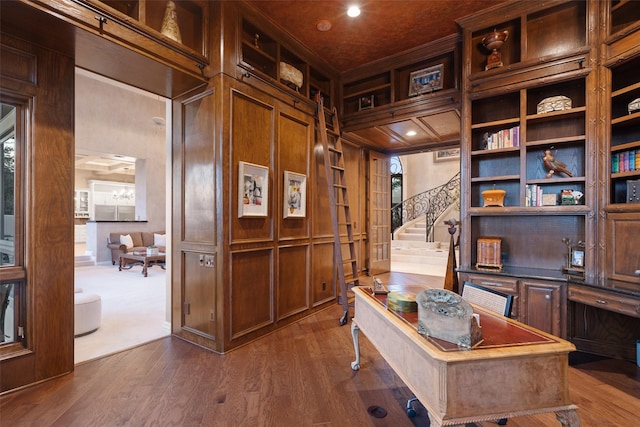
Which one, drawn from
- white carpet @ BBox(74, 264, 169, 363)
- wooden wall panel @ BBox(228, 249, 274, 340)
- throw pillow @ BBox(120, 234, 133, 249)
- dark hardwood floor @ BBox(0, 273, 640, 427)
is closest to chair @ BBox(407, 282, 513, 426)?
dark hardwood floor @ BBox(0, 273, 640, 427)

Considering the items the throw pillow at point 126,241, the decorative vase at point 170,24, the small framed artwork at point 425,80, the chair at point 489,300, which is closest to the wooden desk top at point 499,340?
the chair at point 489,300

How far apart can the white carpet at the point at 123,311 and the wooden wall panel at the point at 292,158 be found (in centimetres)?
179

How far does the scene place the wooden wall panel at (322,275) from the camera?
13.3 feet

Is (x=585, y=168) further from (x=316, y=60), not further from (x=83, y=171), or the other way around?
(x=83, y=171)

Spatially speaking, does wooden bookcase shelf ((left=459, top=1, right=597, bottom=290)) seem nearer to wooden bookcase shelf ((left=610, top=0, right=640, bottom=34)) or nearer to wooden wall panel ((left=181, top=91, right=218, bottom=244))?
wooden bookcase shelf ((left=610, top=0, right=640, bottom=34))

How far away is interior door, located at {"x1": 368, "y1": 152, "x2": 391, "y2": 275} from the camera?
18.5 feet

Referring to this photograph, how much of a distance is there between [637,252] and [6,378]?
4956 mm

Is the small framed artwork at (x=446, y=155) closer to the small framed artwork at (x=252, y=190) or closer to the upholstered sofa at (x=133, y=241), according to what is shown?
the small framed artwork at (x=252, y=190)

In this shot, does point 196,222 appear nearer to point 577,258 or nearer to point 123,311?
point 123,311

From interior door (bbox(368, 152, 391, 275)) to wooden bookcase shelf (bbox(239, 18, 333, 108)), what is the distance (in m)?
2.19

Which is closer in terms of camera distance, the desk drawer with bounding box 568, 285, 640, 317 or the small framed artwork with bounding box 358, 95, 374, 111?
the desk drawer with bounding box 568, 285, 640, 317

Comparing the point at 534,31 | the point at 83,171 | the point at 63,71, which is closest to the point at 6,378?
the point at 63,71

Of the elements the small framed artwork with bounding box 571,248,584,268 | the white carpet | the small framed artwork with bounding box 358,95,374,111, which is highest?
the small framed artwork with bounding box 358,95,374,111

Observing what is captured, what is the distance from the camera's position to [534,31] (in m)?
3.18
